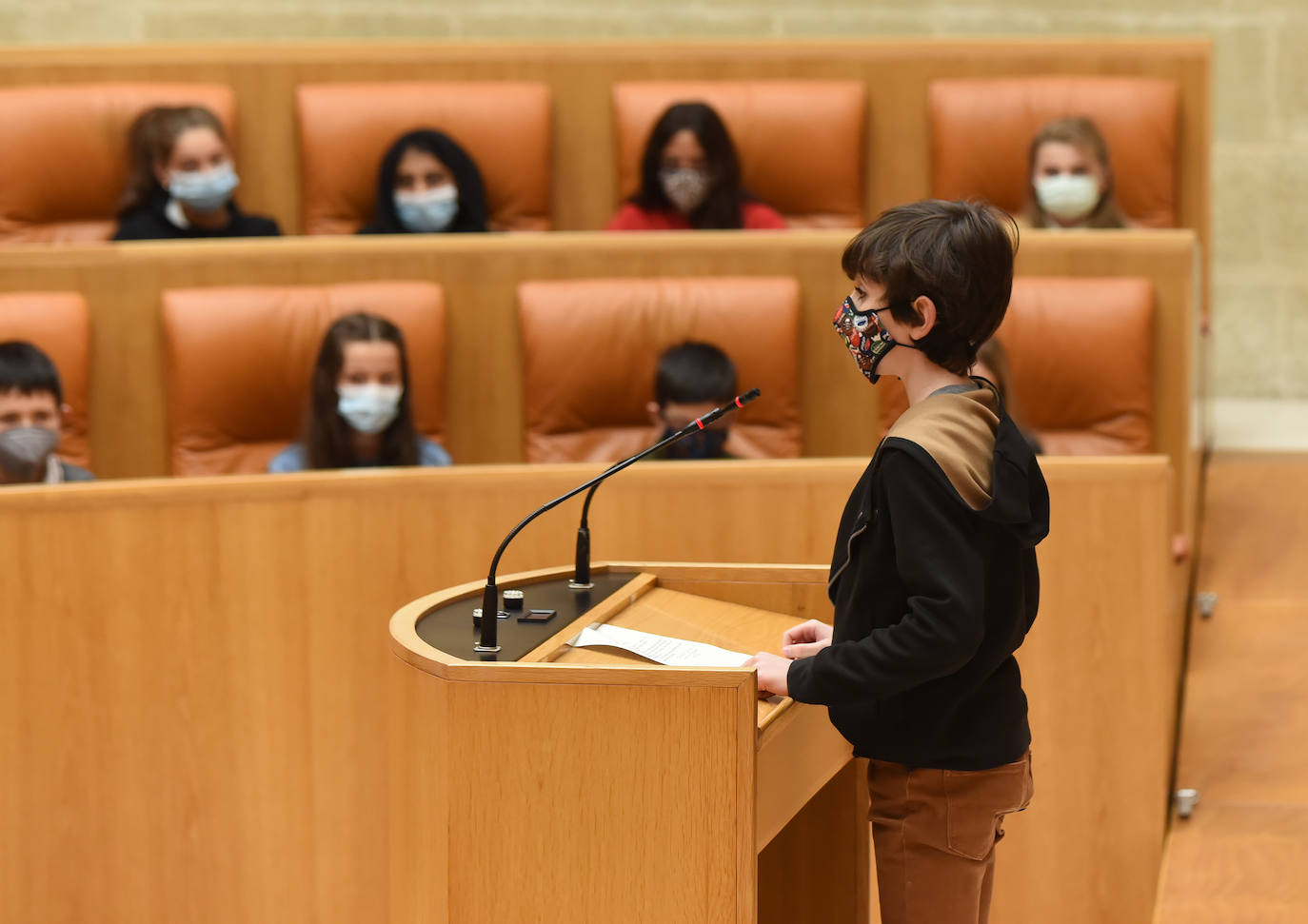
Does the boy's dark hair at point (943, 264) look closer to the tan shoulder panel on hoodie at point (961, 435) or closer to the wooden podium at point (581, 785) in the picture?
the tan shoulder panel on hoodie at point (961, 435)

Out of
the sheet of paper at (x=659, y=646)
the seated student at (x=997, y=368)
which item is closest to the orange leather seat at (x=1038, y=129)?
the seated student at (x=997, y=368)

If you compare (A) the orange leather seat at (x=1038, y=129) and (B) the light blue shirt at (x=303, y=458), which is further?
(A) the orange leather seat at (x=1038, y=129)

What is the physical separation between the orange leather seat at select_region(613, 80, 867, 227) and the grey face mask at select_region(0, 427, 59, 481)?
2.21ft

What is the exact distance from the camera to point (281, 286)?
4.18 feet

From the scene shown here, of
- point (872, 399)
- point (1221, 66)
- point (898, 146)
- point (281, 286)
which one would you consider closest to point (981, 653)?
point (872, 399)

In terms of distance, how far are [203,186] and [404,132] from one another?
204 millimetres

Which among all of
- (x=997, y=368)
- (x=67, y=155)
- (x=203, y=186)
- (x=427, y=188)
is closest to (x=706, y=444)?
(x=997, y=368)

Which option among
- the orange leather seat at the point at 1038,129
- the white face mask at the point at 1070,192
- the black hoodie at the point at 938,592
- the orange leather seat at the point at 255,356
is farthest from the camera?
the orange leather seat at the point at 1038,129

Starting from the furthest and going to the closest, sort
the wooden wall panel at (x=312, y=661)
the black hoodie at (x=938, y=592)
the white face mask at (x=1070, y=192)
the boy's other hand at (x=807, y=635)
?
the white face mask at (x=1070, y=192) → the wooden wall panel at (x=312, y=661) → the boy's other hand at (x=807, y=635) → the black hoodie at (x=938, y=592)

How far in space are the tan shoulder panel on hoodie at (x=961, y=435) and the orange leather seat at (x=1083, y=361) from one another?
0.68 meters

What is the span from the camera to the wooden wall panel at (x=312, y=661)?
98 centimetres

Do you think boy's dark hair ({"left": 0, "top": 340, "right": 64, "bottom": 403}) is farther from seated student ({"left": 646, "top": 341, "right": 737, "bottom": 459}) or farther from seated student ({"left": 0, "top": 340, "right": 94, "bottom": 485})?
seated student ({"left": 646, "top": 341, "right": 737, "bottom": 459})

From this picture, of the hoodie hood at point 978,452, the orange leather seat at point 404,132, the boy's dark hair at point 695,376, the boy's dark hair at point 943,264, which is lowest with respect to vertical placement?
the boy's dark hair at point 695,376

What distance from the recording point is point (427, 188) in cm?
150
